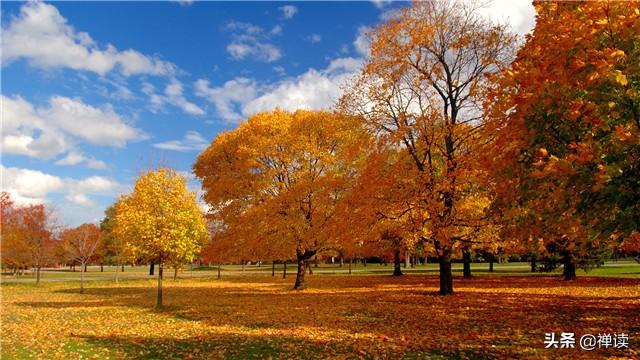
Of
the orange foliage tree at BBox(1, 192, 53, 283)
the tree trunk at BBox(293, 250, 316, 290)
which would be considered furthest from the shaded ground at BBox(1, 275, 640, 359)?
the orange foliage tree at BBox(1, 192, 53, 283)

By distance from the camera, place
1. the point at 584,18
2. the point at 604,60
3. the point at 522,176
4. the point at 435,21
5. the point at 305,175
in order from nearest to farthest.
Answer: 1. the point at 604,60
2. the point at 584,18
3. the point at 522,176
4. the point at 435,21
5. the point at 305,175

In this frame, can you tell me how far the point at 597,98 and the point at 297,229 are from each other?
2018cm

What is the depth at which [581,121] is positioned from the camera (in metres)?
8.95

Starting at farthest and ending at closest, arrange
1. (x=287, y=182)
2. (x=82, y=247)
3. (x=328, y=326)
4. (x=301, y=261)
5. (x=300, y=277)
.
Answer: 1. (x=82, y=247)
2. (x=300, y=277)
3. (x=301, y=261)
4. (x=287, y=182)
5. (x=328, y=326)

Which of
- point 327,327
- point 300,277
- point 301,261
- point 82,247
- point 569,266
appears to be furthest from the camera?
point 82,247

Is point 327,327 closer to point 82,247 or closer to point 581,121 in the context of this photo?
point 581,121

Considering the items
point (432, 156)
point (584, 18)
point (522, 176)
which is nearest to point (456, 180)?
point (432, 156)

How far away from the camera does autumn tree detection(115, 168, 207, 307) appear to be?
20.4 meters

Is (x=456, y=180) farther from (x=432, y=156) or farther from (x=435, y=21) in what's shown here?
(x=435, y=21)

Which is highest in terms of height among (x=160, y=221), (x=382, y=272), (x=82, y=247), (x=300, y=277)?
(x=160, y=221)

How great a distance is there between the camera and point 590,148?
8086 millimetres

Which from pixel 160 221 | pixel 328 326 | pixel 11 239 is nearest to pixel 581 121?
pixel 328 326

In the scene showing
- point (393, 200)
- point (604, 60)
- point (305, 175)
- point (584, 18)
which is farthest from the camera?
point (305, 175)

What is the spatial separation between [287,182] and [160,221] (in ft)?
34.3
